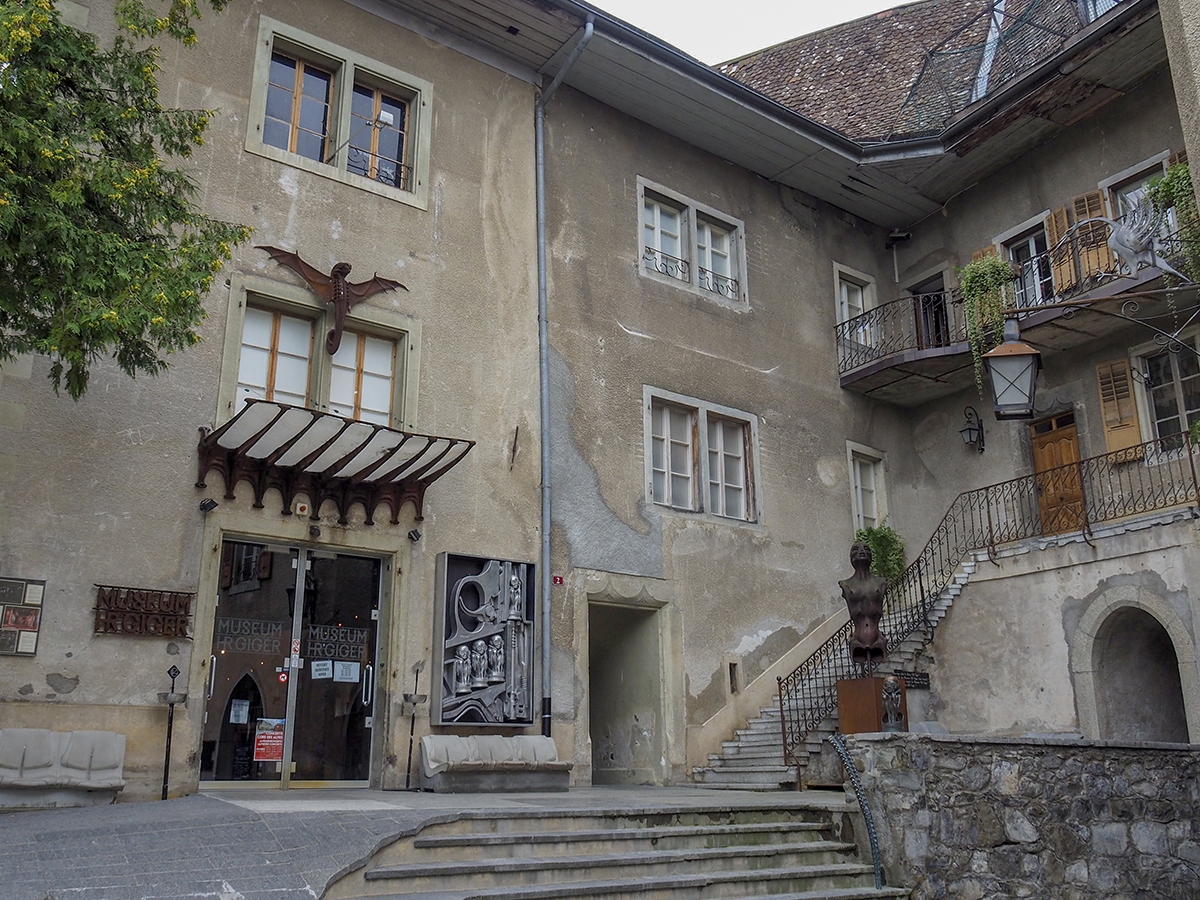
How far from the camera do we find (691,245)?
51.0ft

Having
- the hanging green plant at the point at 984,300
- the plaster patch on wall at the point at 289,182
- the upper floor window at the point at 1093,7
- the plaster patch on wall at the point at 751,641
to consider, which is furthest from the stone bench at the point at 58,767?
the upper floor window at the point at 1093,7

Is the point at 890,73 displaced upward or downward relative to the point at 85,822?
upward

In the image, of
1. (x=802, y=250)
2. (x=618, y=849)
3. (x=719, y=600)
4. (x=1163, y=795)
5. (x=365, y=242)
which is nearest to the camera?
(x=618, y=849)

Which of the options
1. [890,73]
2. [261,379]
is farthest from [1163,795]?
[890,73]

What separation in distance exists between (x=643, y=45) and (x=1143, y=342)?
7692mm

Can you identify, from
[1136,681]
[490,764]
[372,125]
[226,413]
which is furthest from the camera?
[1136,681]

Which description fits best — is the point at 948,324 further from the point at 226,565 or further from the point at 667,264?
the point at 226,565

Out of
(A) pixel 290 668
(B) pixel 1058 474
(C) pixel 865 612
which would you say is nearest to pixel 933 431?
(B) pixel 1058 474

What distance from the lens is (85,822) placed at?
709 cm

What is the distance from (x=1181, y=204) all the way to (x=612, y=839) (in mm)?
10161

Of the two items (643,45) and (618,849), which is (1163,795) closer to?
(618,849)

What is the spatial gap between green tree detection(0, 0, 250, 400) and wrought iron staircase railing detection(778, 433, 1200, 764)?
8036 mm

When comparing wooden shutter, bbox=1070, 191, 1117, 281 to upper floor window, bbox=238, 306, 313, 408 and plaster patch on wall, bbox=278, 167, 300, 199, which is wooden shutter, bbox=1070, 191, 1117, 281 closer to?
plaster patch on wall, bbox=278, 167, 300, 199

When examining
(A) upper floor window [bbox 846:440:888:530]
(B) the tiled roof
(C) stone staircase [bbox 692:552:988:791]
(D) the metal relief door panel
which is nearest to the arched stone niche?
(C) stone staircase [bbox 692:552:988:791]
